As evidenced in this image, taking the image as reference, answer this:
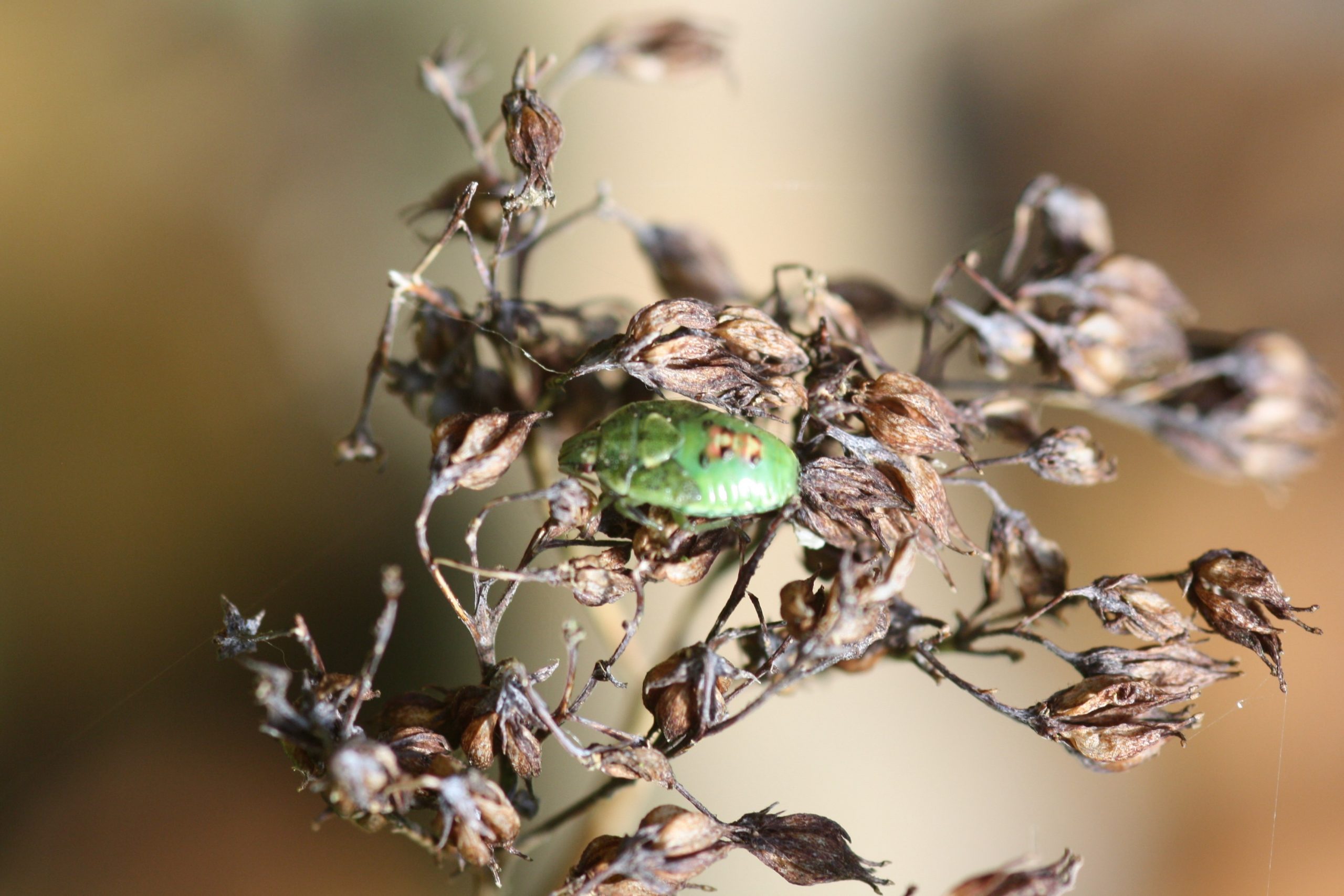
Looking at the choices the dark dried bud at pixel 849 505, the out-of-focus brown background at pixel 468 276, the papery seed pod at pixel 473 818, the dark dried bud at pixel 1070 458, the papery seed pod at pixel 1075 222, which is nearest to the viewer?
the papery seed pod at pixel 473 818

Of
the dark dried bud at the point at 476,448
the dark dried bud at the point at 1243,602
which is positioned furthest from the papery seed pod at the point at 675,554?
the dark dried bud at the point at 1243,602

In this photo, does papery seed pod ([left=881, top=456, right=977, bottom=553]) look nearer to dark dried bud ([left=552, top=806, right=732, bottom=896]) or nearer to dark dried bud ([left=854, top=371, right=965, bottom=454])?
dark dried bud ([left=854, top=371, right=965, bottom=454])

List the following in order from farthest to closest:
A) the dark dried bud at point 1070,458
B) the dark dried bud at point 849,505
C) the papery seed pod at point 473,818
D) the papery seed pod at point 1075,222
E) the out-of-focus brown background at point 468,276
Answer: the out-of-focus brown background at point 468,276 → the papery seed pod at point 1075,222 → the dark dried bud at point 1070,458 → the dark dried bud at point 849,505 → the papery seed pod at point 473,818

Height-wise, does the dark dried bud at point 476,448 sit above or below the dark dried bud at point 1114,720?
above

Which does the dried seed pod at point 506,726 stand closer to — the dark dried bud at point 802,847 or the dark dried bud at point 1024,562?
the dark dried bud at point 802,847

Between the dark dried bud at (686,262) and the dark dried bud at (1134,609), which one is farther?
the dark dried bud at (686,262)

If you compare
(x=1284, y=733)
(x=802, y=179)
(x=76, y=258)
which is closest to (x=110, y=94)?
(x=76, y=258)

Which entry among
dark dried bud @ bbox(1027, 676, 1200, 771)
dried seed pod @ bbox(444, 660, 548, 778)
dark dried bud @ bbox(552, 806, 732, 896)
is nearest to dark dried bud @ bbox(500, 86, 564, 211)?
dried seed pod @ bbox(444, 660, 548, 778)
